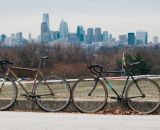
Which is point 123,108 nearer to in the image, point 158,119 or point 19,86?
point 158,119

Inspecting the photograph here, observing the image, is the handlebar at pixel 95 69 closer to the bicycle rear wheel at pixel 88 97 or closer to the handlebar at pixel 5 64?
the bicycle rear wheel at pixel 88 97

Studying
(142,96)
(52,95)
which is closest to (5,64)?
(52,95)

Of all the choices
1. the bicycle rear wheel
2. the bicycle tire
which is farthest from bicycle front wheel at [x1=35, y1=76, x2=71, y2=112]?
the bicycle tire

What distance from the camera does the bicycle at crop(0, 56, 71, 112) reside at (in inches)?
399

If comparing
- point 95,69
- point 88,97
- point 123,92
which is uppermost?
point 95,69

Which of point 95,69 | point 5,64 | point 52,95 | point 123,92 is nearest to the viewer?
point 123,92

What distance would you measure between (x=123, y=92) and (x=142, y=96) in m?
0.37

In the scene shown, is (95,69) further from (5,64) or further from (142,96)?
(5,64)

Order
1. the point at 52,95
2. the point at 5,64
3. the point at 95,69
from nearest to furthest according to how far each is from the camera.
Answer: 1. the point at 95,69
2. the point at 5,64
3. the point at 52,95

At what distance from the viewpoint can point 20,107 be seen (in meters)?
10.3

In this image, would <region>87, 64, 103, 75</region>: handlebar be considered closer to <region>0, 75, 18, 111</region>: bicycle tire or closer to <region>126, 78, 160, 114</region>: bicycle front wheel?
<region>126, 78, 160, 114</region>: bicycle front wheel

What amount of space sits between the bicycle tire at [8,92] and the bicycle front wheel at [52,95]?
439mm

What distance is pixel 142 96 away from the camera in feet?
33.4

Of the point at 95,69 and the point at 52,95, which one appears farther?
the point at 52,95
